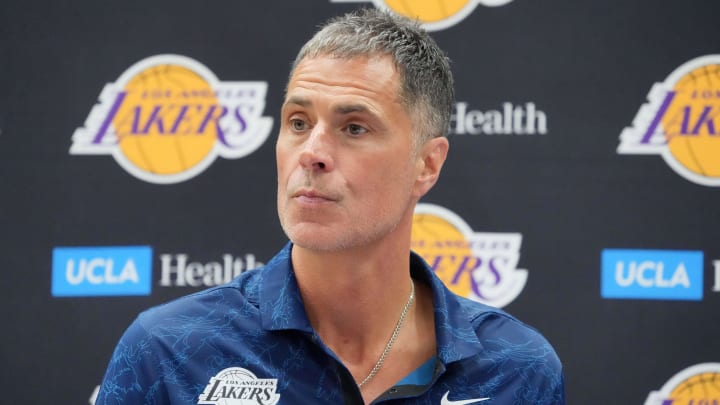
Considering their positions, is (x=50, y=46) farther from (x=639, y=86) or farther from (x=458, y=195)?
(x=639, y=86)

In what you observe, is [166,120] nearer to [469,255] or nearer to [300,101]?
[469,255]

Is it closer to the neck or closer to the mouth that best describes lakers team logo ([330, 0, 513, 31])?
the neck

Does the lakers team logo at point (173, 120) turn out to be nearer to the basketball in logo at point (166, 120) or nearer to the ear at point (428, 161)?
the basketball in logo at point (166, 120)

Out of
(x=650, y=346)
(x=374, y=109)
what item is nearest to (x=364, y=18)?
(x=374, y=109)

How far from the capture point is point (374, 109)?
5.24 ft

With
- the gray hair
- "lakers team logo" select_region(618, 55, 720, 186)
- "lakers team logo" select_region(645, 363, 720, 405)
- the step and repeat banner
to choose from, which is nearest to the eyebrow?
the gray hair

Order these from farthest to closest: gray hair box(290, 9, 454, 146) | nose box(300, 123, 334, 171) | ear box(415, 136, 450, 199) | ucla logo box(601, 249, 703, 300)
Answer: ucla logo box(601, 249, 703, 300), ear box(415, 136, 450, 199), gray hair box(290, 9, 454, 146), nose box(300, 123, 334, 171)

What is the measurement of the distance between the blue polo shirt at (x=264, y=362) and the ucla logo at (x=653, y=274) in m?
1.24

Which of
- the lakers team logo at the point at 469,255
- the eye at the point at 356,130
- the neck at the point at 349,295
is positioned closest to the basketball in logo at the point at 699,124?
the lakers team logo at the point at 469,255

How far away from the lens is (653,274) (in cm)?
290

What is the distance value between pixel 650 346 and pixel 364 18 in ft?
5.87

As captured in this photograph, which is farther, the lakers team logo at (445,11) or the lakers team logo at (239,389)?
the lakers team logo at (445,11)

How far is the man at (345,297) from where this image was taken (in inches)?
61.9

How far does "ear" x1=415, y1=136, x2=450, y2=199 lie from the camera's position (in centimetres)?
176
